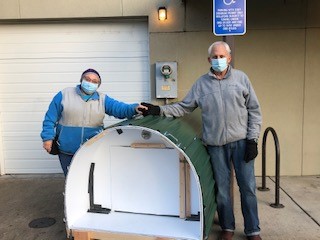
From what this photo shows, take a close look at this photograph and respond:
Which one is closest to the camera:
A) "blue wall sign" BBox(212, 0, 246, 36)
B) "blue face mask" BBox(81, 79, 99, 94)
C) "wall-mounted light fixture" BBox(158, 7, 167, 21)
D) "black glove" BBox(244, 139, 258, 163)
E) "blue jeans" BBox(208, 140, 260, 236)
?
"black glove" BBox(244, 139, 258, 163)

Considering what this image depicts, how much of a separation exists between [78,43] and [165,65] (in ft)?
5.57

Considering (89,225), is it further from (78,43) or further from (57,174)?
(78,43)

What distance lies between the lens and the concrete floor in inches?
160

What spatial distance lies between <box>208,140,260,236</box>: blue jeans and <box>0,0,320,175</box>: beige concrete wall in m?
2.60

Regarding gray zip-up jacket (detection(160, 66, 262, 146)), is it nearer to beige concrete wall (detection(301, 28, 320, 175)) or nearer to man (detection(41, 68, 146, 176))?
man (detection(41, 68, 146, 176))

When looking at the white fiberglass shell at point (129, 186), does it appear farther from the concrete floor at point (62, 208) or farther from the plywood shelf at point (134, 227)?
the concrete floor at point (62, 208)

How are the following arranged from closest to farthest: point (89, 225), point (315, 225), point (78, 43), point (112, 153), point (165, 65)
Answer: point (89, 225) → point (112, 153) → point (315, 225) → point (165, 65) → point (78, 43)

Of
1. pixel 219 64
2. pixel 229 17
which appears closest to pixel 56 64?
pixel 229 17

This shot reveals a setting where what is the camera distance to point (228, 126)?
3555 millimetres

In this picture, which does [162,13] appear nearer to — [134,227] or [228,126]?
[228,126]

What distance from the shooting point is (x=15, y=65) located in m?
6.49

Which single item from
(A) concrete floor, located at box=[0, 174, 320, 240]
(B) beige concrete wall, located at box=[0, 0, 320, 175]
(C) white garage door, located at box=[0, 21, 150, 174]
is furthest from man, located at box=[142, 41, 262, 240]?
(C) white garage door, located at box=[0, 21, 150, 174]

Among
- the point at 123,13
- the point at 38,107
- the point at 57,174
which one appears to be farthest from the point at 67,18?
the point at 57,174

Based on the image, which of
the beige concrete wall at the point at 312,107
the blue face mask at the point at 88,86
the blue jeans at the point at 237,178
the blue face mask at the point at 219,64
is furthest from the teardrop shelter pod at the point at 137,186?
the beige concrete wall at the point at 312,107
